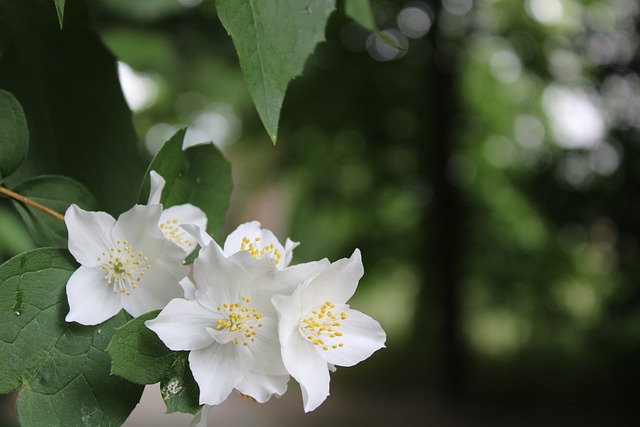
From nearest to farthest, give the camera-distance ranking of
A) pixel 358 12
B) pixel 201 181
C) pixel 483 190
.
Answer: pixel 201 181 < pixel 358 12 < pixel 483 190

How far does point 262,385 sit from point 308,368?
0.08 feet

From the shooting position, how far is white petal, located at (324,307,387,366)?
1.28ft

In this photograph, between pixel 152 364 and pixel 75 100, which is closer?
pixel 152 364

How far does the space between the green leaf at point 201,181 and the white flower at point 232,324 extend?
0.10 m

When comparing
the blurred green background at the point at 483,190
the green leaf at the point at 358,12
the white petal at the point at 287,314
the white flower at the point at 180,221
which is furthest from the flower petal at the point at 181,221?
the blurred green background at the point at 483,190

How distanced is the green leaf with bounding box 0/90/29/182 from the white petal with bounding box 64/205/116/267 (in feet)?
0.24

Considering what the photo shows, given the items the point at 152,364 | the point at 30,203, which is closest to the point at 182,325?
the point at 152,364

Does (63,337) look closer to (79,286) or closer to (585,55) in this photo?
(79,286)

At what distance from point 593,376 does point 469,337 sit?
0.76 metres

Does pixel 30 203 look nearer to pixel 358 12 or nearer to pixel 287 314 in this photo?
pixel 287 314

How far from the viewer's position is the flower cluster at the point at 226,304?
1.20ft

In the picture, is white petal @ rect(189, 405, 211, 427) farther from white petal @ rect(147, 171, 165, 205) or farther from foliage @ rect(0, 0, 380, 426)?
white petal @ rect(147, 171, 165, 205)

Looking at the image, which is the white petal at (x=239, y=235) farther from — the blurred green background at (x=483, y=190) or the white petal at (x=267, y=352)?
the blurred green background at (x=483, y=190)

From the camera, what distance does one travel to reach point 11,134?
0.44 meters
